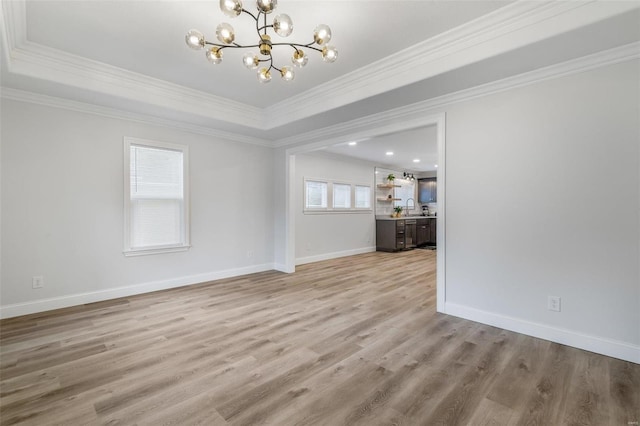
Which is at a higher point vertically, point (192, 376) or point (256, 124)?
point (256, 124)

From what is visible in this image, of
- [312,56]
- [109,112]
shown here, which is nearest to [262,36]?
[312,56]

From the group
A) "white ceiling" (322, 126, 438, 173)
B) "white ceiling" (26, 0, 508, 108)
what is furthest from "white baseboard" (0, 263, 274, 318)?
"white ceiling" (322, 126, 438, 173)

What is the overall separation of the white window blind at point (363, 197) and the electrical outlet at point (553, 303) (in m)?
5.41

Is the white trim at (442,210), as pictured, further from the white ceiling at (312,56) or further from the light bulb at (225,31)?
→ the light bulb at (225,31)

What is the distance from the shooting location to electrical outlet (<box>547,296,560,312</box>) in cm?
266

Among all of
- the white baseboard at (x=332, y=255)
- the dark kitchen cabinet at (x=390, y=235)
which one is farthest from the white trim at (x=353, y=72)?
the dark kitchen cabinet at (x=390, y=235)

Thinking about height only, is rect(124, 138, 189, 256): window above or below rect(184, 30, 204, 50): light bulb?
below

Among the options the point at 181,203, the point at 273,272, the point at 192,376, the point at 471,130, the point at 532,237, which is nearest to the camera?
the point at 192,376

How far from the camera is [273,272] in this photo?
5.48 m

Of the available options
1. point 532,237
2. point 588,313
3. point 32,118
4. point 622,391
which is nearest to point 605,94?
point 532,237

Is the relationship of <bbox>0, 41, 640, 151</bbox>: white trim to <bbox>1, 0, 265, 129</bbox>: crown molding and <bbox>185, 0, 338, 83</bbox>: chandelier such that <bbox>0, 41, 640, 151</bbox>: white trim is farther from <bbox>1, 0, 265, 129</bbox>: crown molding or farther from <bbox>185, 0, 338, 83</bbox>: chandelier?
<bbox>185, 0, 338, 83</bbox>: chandelier

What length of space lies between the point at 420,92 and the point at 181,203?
3632 mm

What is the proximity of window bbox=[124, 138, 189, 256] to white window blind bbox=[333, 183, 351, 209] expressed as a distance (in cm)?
371

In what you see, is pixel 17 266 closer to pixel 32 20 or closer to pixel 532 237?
pixel 32 20
